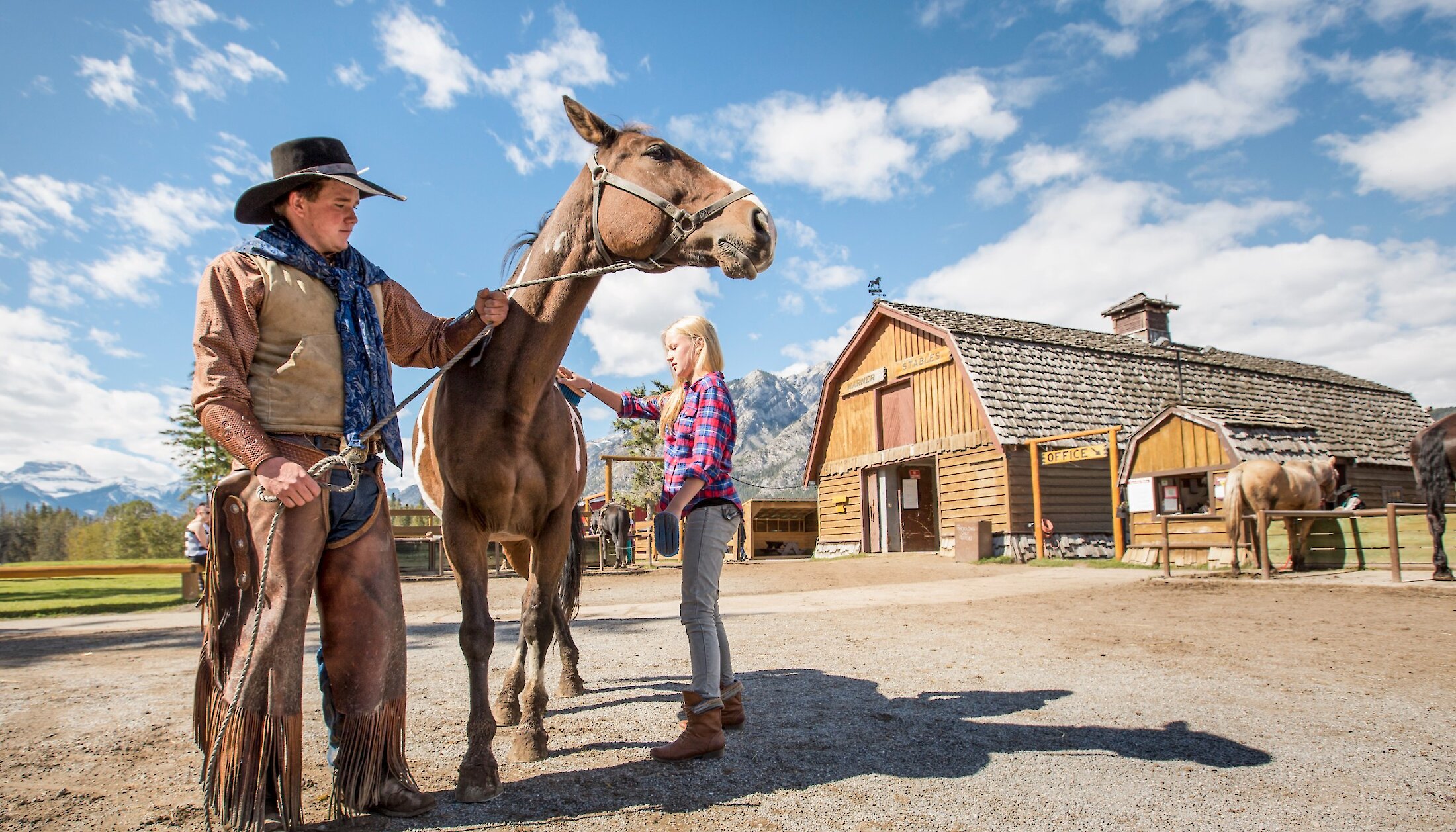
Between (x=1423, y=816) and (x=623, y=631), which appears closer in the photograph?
(x=1423, y=816)

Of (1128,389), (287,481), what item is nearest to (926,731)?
(287,481)

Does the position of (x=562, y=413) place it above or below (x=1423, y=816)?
above

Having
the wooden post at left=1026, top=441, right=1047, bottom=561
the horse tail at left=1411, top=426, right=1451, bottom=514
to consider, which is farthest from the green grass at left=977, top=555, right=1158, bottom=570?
the horse tail at left=1411, top=426, right=1451, bottom=514

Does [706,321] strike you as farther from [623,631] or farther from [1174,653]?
[623,631]

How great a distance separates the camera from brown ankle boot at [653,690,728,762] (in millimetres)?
2980

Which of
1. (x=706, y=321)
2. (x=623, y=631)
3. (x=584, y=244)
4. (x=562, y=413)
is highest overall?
(x=584, y=244)

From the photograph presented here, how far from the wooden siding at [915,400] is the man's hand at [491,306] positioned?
593 inches

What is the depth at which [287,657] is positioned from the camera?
2256 millimetres

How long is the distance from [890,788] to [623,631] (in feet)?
16.1

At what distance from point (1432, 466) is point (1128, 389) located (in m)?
9.55

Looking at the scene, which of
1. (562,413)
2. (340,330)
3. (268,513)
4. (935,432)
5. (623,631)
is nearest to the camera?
(268,513)

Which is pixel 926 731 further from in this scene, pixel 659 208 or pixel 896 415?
pixel 896 415

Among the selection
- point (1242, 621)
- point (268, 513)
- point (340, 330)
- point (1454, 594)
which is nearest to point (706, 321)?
point (340, 330)

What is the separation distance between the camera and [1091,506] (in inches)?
664
